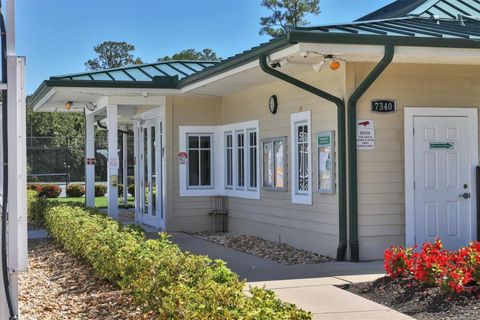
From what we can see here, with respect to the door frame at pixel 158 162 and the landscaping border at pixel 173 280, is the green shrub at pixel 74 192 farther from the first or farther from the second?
the landscaping border at pixel 173 280

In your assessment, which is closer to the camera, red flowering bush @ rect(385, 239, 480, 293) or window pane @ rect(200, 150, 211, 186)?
red flowering bush @ rect(385, 239, 480, 293)

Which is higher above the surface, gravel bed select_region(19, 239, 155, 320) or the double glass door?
the double glass door

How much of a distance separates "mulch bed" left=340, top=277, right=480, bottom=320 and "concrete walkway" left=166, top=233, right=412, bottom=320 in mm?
150

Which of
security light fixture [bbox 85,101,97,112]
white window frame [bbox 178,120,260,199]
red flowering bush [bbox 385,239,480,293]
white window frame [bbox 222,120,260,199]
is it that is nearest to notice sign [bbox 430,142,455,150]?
red flowering bush [bbox 385,239,480,293]

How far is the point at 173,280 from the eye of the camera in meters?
5.30

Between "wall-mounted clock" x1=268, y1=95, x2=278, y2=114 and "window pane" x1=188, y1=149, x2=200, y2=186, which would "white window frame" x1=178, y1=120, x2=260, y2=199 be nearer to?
"window pane" x1=188, y1=149, x2=200, y2=186

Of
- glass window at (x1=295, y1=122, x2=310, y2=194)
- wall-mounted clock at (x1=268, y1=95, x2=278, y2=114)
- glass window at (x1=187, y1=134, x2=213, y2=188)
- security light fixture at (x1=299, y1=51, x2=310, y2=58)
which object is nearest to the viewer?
security light fixture at (x1=299, y1=51, x2=310, y2=58)

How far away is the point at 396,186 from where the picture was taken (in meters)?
9.37

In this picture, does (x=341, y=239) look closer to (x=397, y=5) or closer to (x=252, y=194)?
(x=252, y=194)

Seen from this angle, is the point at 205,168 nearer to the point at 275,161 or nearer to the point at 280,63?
the point at 275,161

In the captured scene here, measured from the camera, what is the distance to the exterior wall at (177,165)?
13.8 metres

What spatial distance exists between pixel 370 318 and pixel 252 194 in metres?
6.81

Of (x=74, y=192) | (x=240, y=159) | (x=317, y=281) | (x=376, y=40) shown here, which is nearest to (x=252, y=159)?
(x=240, y=159)

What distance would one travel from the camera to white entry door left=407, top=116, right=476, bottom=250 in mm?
9430
